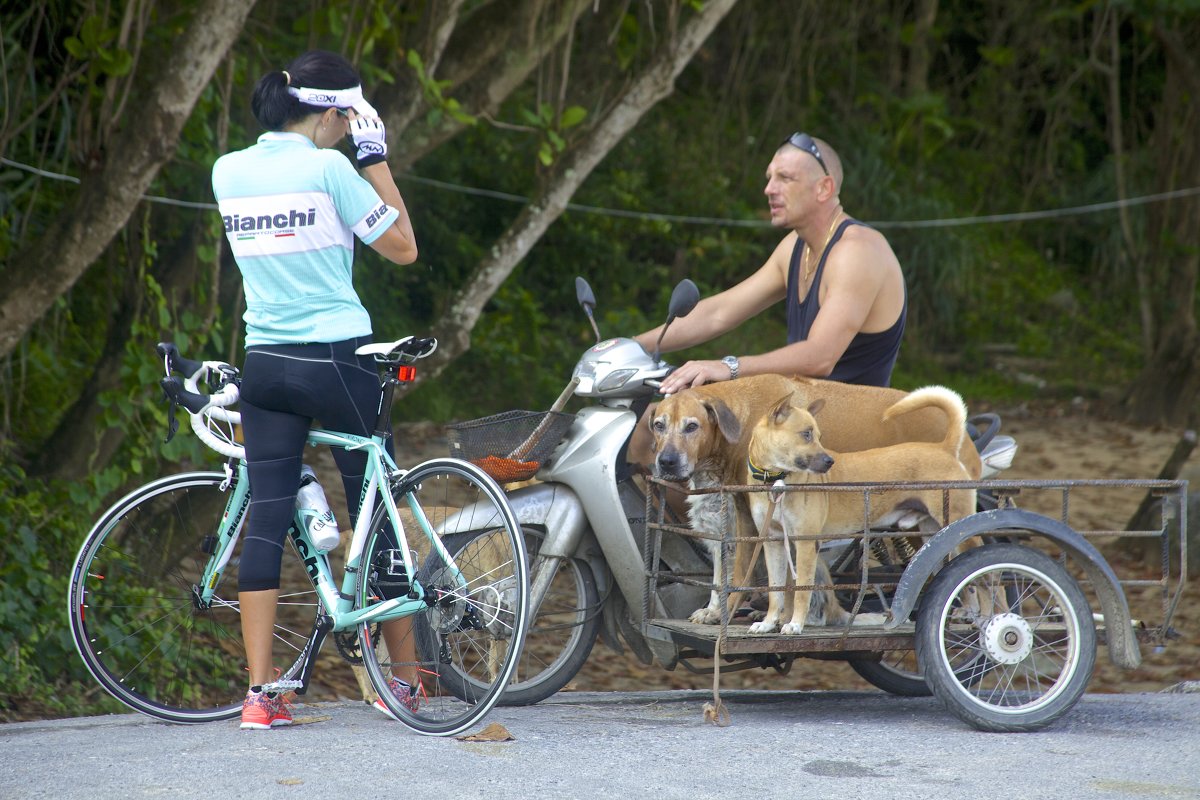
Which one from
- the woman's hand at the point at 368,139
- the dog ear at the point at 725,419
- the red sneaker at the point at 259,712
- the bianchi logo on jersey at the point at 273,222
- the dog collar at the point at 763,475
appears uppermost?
the woman's hand at the point at 368,139

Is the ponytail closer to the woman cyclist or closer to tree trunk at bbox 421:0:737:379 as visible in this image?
the woman cyclist

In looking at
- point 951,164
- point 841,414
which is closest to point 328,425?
point 841,414

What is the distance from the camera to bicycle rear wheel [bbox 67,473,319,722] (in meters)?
3.96

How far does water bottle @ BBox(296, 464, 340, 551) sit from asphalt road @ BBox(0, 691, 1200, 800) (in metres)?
0.52

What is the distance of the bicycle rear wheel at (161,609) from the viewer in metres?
3.96

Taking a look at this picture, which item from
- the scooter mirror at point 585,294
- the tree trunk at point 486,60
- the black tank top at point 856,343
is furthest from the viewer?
the tree trunk at point 486,60

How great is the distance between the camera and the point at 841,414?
4383mm

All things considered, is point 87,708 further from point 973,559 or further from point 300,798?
point 973,559

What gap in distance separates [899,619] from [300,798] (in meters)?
1.70

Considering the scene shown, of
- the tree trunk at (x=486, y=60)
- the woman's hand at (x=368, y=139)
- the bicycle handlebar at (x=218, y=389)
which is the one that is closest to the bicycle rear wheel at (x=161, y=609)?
the bicycle handlebar at (x=218, y=389)

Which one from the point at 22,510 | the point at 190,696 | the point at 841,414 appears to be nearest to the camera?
the point at 841,414

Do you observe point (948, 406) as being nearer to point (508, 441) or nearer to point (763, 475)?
point (763, 475)

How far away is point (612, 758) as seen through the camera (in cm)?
360

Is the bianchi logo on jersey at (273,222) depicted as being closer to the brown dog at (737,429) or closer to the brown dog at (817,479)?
the brown dog at (737,429)
